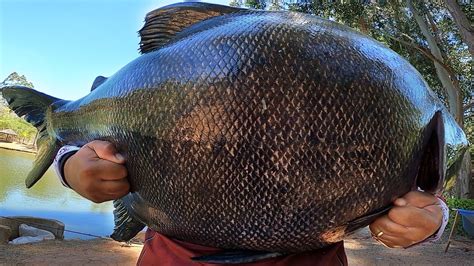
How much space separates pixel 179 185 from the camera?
83 cm

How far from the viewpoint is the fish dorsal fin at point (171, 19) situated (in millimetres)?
981

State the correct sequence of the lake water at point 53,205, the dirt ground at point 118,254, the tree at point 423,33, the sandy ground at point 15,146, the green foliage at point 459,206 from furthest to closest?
the sandy ground at point 15,146, the lake water at point 53,205, the tree at point 423,33, the green foliage at point 459,206, the dirt ground at point 118,254

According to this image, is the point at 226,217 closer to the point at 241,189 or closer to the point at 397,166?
the point at 241,189

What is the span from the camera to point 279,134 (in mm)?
759

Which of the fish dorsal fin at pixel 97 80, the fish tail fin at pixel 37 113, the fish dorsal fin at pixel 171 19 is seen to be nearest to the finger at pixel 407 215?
the fish dorsal fin at pixel 171 19

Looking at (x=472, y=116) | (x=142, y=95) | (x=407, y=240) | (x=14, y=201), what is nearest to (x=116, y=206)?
(x=142, y=95)

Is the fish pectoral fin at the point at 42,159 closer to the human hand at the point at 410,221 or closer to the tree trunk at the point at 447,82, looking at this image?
the human hand at the point at 410,221

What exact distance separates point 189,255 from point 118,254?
243 inches

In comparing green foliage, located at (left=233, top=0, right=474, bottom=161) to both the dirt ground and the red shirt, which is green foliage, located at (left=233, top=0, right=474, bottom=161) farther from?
the red shirt

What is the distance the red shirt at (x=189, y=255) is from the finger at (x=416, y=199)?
0.29m

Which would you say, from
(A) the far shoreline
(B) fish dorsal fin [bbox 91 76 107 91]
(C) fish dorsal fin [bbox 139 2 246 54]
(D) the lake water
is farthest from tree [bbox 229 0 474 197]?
(A) the far shoreline

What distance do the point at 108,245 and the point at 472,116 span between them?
11.9 m

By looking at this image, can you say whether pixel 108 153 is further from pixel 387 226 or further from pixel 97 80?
pixel 387 226

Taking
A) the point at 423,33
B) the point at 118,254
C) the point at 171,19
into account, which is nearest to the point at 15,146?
the point at 118,254
